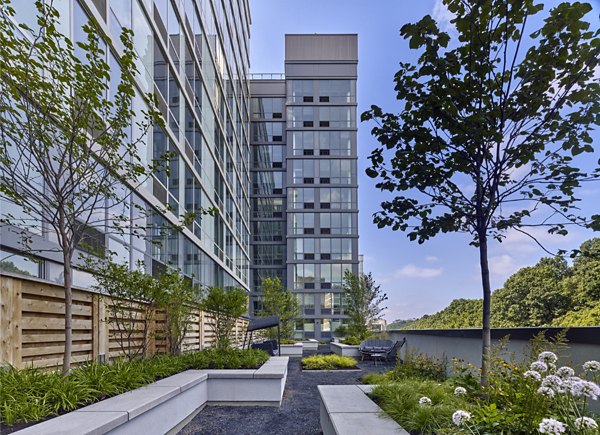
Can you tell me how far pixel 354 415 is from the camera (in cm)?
415

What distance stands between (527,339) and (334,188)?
33340mm

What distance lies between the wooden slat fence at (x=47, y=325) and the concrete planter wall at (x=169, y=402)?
1.22m

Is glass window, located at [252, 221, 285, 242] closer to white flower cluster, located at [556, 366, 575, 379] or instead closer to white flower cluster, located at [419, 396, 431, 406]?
white flower cluster, located at [419, 396, 431, 406]

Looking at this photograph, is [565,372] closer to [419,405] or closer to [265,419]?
[419,405]

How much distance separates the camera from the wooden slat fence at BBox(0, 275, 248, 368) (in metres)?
4.52

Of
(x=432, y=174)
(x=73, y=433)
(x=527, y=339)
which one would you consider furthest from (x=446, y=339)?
(x=73, y=433)

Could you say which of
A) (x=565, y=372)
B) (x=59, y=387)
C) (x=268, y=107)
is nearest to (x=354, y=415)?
(x=565, y=372)

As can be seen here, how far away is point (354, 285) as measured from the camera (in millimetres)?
24438

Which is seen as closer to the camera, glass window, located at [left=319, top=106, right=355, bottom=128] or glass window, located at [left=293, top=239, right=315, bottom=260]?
glass window, located at [left=293, top=239, right=315, bottom=260]

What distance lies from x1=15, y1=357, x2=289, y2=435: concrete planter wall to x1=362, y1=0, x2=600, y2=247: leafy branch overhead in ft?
11.3

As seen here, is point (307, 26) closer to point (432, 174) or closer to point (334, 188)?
point (334, 188)

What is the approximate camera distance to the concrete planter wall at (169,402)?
355 cm

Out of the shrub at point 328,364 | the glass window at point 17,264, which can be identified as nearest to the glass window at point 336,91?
the shrub at point 328,364

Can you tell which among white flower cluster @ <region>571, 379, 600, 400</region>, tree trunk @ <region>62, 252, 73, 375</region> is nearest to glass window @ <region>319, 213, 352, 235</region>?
tree trunk @ <region>62, 252, 73, 375</region>
